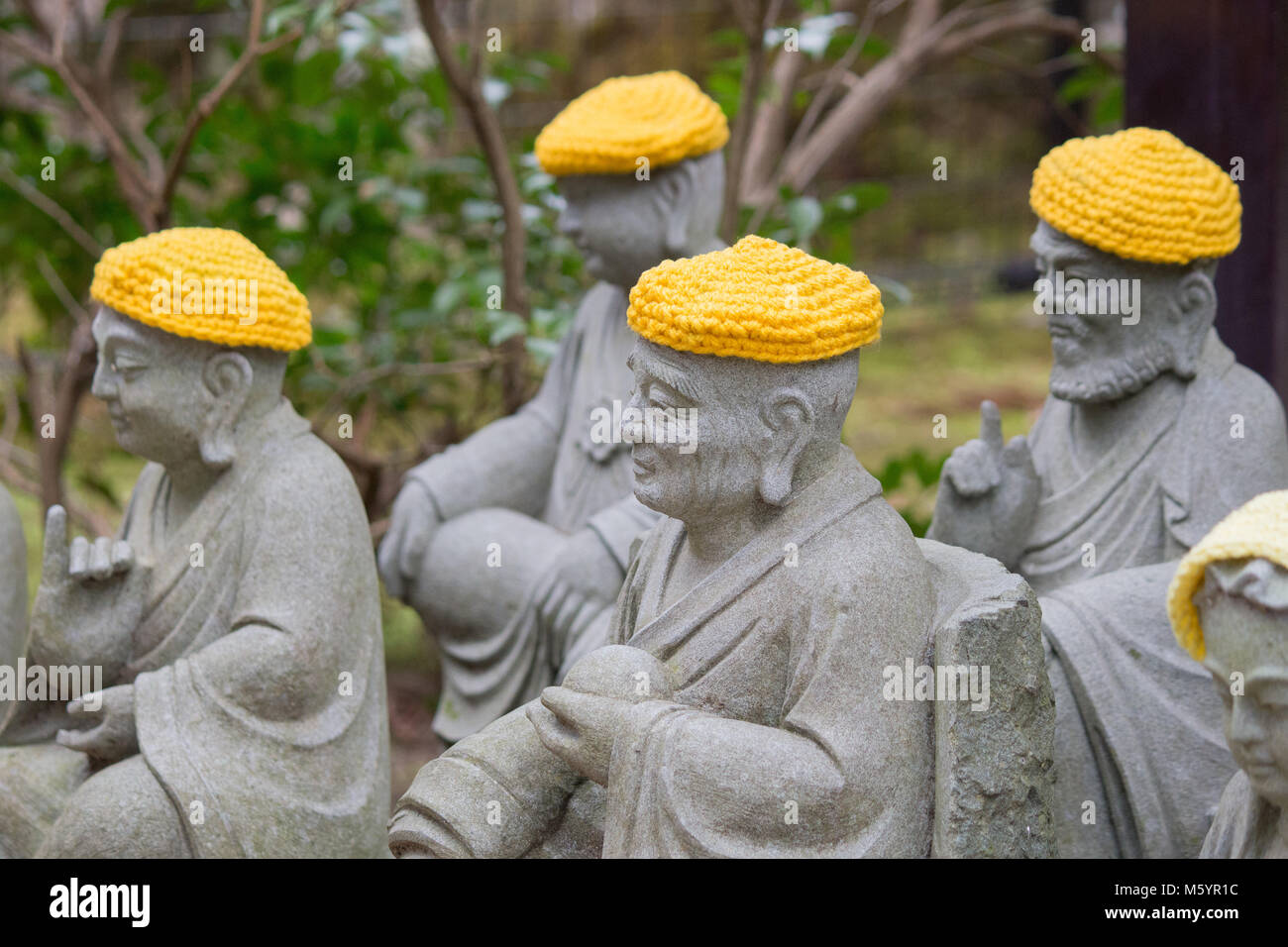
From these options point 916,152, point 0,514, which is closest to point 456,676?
point 0,514

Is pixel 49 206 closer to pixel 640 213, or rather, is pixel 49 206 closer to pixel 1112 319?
pixel 640 213

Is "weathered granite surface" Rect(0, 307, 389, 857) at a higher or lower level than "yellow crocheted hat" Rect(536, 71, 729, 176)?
lower

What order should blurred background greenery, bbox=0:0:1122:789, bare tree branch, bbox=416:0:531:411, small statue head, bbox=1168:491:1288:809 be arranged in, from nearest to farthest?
small statue head, bbox=1168:491:1288:809 → bare tree branch, bbox=416:0:531:411 → blurred background greenery, bbox=0:0:1122:789

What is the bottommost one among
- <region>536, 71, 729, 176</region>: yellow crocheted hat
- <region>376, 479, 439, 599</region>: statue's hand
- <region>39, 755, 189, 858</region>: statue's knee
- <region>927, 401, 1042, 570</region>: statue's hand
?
<region>376, 479, 439, 599</region>: statue's hand

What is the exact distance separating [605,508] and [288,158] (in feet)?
8.56

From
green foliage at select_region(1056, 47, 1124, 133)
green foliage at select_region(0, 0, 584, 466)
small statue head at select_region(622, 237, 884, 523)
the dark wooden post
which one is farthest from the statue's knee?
green foliage at select_region(1056, 47, 1124, 133)

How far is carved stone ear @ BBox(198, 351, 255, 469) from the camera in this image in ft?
11.5

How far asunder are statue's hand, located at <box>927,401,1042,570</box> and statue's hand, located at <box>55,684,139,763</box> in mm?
1760

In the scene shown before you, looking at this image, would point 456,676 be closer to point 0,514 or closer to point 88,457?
point 0,514

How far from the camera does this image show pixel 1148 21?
5.00 metres

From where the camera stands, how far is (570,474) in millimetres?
Answer: 4738

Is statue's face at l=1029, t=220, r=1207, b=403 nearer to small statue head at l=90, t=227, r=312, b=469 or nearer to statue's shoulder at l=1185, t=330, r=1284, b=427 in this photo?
statue's shoulder at l=1185, t=330, r=1284, b=427

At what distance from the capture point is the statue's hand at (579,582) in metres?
4.37

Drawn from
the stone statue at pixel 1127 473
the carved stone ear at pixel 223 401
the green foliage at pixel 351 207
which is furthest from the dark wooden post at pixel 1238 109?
the carved stone ear at pixel 223 401
